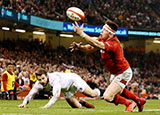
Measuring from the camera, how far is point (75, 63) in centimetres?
3353

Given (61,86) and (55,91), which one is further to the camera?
(61,86)

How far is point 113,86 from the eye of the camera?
406 inches

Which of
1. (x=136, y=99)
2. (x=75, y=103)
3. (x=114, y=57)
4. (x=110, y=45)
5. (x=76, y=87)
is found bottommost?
(x=75, y=103)

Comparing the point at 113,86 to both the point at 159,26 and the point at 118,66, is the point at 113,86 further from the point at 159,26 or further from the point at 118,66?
the point at 159,26

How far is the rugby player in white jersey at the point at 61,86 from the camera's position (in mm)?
10637

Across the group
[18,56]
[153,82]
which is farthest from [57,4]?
[153,82]

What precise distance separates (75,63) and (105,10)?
6.51 meters

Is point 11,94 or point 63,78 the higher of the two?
point 63,78

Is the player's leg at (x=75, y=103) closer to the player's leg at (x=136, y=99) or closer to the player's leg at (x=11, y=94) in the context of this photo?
the player's leg at (x=136, y=99)

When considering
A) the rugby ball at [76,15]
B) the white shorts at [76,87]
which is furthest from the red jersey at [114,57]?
the white shorts at [76,87]

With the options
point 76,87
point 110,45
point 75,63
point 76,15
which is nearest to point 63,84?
point 76,87

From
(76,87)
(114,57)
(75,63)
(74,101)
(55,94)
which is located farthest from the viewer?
(75,63)

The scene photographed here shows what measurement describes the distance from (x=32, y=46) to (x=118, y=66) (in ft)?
71.3

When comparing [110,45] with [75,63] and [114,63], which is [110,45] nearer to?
[114,63]
